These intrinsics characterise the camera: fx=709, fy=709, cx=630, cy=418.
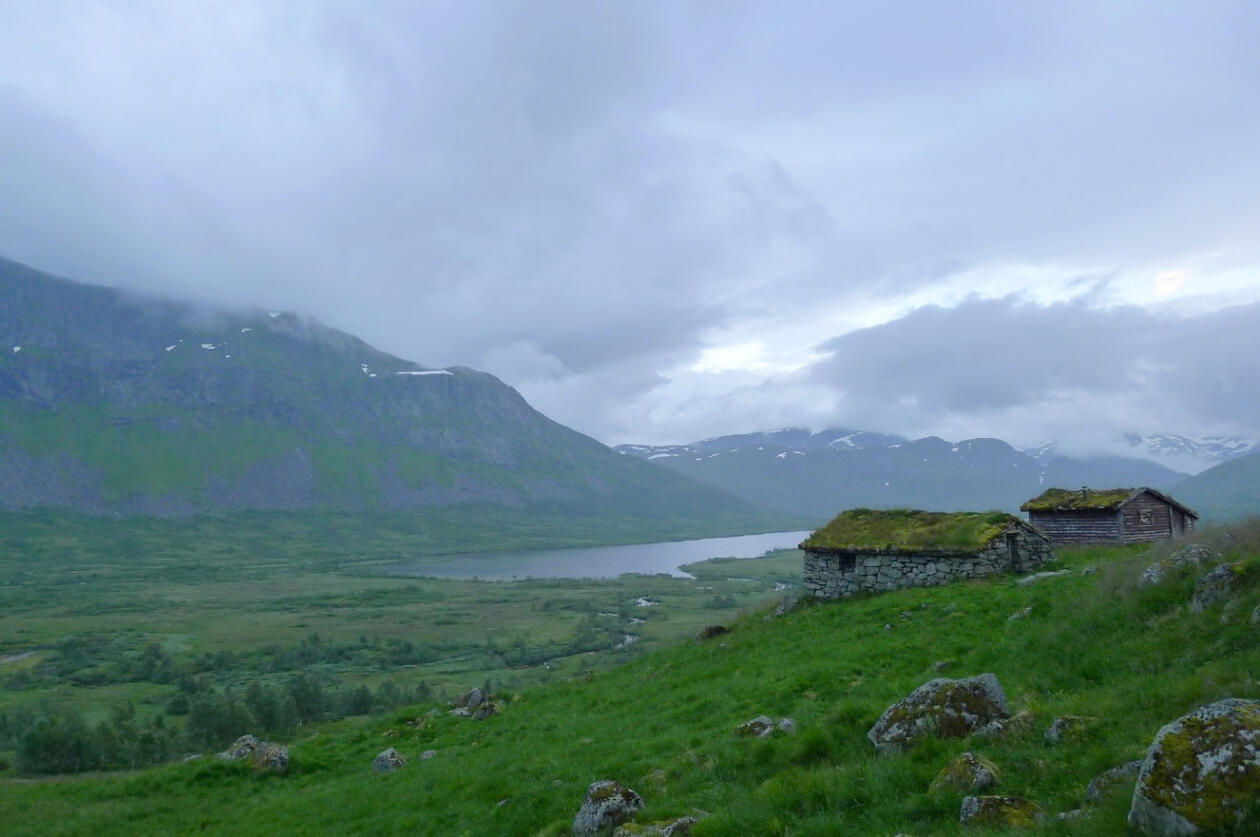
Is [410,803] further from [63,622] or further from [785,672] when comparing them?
A: [63,622]

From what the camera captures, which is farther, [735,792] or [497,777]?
[497,777]

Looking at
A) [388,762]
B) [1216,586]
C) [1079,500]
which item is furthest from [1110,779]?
[1079,500]

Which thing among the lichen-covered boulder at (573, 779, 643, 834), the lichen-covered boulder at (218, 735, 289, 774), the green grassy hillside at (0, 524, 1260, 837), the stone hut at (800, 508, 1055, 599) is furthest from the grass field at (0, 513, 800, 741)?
the lichen-covered boulder at (573, 779, 643, 834)

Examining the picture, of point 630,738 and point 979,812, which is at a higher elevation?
point 979,812

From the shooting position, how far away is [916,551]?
2908 centimetres

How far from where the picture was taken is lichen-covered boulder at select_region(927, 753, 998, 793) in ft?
29.3

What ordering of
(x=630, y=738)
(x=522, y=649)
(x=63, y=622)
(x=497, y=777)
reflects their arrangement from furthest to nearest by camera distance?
(x=63, y=622) < (x=522, y=649) < (x=630, y=738) < (x=497, y=777)

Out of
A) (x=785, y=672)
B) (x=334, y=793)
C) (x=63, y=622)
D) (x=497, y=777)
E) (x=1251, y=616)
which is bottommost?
(x=63, y=622)

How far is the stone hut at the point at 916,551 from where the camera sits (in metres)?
28.2

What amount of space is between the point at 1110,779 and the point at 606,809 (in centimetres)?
735

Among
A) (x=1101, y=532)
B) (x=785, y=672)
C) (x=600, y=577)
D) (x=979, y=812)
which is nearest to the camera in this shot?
(x=979, y=812)

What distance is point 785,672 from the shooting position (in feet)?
65.2

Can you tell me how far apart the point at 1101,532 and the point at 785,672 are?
2367 centimetres

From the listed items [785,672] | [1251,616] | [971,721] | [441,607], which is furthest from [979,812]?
[441,607]
